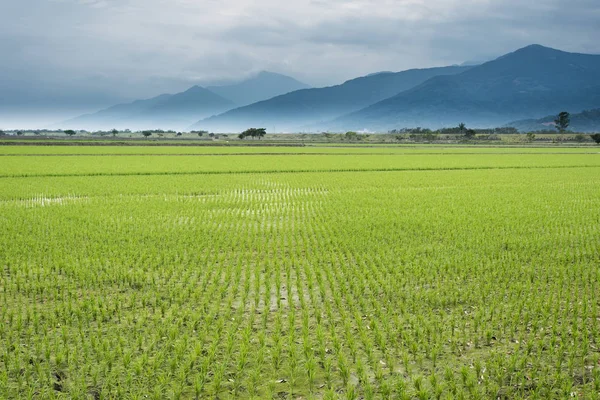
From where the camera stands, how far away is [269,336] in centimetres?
618

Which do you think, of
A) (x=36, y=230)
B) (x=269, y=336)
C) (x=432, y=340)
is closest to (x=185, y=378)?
(x=269, y=336)

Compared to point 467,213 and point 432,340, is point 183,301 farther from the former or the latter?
point 467,213

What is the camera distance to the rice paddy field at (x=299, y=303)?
5109mm

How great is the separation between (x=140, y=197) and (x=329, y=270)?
12.7 m

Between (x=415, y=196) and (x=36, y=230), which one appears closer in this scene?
(x=36, y=230)

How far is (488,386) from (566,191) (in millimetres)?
20271

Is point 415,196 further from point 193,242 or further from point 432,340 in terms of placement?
point 432,340

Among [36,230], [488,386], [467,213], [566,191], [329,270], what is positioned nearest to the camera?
[488,386]

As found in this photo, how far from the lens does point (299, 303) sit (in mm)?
7410

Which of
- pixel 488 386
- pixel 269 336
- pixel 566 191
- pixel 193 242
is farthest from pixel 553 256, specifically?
pixel 566 191

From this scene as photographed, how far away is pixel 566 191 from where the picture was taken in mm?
22375

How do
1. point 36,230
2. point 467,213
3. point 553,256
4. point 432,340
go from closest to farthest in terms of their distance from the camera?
1. point 432,340
2. point 553,256
3. point 36,230
4. point 467,213

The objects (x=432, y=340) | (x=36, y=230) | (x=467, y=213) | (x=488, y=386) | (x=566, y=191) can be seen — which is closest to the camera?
(x=488, y=386)

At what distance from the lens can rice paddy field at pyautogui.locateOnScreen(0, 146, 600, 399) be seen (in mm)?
5109
